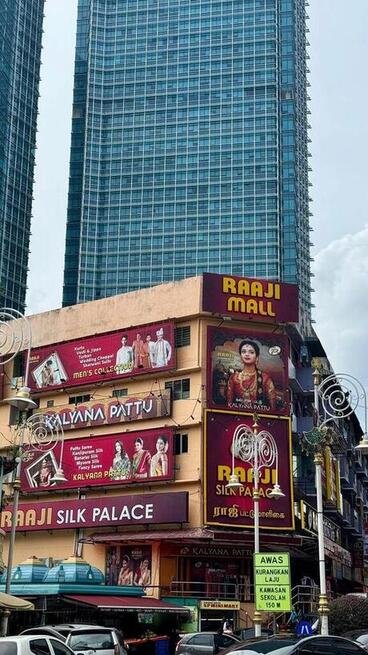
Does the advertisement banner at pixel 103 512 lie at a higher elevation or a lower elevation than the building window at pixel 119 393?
lower

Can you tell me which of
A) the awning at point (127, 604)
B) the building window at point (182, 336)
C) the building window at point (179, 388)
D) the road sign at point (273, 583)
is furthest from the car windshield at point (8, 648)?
the building window at point (182, 336)

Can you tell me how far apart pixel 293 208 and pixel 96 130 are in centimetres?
3726

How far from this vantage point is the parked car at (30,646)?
1606cm

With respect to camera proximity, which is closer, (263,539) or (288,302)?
(263,539)

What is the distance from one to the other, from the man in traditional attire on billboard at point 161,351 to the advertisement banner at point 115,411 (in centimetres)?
148

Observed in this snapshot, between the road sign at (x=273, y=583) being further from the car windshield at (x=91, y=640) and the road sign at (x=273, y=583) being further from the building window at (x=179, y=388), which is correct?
the building window at (x=179, y=388)

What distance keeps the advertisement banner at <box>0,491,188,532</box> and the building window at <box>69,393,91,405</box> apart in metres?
5.62

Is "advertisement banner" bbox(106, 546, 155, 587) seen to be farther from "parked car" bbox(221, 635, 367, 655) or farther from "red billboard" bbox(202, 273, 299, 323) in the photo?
"parked car" bbox(221, 635, 367, 655)

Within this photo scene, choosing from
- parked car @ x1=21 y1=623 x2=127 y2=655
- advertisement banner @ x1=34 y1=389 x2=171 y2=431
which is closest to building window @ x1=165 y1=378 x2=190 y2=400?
→ advertisement banner @ x1=34 y1=389 x2=171 y2=431

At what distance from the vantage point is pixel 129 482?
4103cm

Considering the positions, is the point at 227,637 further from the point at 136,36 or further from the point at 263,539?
the point at 136,36

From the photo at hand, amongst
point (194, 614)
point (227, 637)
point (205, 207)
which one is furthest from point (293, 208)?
point (227, 637)

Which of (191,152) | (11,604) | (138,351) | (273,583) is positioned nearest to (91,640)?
(11,604)

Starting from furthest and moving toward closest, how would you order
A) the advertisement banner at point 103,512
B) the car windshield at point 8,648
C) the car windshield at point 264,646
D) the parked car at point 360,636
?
the advertisement banner at point 103,512
the parked car at point 360,636
the car windshield at point 264,646
the car windshield at point 8,648
